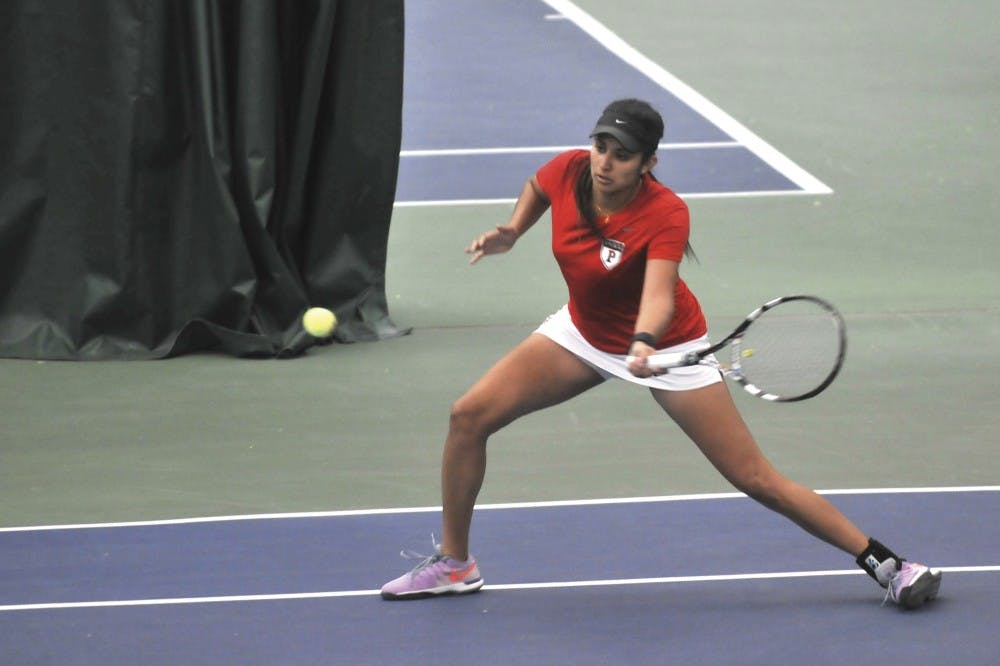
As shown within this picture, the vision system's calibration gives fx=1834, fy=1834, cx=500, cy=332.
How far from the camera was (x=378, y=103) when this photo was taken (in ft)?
30.8

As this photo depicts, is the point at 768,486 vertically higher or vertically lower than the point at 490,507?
higher

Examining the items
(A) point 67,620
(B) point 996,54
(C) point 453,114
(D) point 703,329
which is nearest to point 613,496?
(D) point 703,329

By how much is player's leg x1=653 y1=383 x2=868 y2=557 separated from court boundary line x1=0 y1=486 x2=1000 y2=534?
131cm

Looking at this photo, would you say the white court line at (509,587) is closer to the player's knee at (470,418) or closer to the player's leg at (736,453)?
the player's leg at (736,453)

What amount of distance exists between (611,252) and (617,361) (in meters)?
0.36

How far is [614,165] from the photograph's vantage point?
17.3 feet

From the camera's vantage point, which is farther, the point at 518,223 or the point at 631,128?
the point at 518,223

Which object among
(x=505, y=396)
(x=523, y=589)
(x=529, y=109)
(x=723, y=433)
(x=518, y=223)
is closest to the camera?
(x=723, y=433)

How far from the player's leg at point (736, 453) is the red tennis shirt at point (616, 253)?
0.62 ft

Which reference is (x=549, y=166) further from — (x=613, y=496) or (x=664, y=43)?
(x=664, y=43)

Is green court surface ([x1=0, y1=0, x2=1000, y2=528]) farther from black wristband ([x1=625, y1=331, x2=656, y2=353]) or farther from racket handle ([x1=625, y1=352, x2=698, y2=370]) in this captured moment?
black wristband ([x1=625, y1=331, x2=656, y2=353])

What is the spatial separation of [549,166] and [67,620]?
2064mm

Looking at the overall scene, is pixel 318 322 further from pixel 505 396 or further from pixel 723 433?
pixel 723 433

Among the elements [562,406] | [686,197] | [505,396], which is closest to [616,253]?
[505,396]
